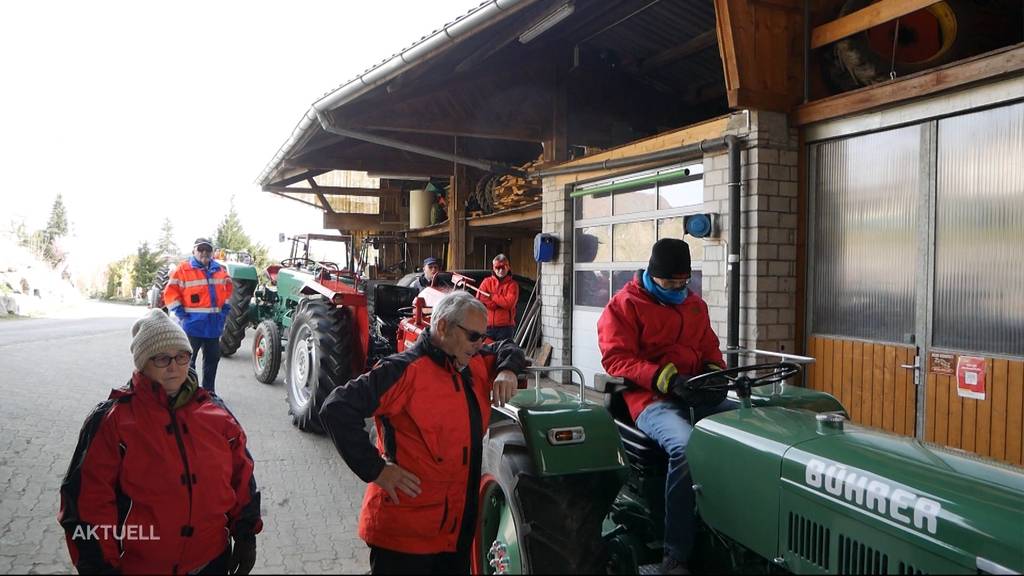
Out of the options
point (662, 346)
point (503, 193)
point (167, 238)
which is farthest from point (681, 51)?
point (167, 238)

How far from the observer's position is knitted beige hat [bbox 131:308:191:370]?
2375 millimetres

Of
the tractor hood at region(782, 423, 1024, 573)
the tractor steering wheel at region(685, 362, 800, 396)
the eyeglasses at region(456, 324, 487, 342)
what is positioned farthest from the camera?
the tractor steering wheel at region(685, 362, 800, 396)

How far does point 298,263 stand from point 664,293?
816 centimetres

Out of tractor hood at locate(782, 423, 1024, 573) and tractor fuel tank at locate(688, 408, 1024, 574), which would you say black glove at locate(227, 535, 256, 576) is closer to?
tractor fuel tank at locate(688, 408, 1024, 574)

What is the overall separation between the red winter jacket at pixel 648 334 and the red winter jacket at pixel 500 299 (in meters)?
5.17

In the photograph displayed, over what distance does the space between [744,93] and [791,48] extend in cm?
69

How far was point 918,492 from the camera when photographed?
198 cm

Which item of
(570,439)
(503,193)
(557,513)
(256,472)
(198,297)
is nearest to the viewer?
(557,513)

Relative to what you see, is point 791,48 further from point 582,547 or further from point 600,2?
point 582,547

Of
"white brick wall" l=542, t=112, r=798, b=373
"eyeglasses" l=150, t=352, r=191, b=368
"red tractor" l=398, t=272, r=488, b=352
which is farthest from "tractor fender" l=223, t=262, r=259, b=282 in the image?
"eyeglasses" l=150, t=352, r=191, b=368

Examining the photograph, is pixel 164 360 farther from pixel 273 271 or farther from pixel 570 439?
pixel 273 271

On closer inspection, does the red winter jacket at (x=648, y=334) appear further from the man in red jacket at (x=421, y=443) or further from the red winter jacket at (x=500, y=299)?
the red winter jacket at (x=500, y=299)

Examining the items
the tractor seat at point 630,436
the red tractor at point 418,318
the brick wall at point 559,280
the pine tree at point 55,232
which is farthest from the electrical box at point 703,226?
the pine tree at point 55,232

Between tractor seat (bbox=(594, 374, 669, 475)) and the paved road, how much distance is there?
118 centimetres
